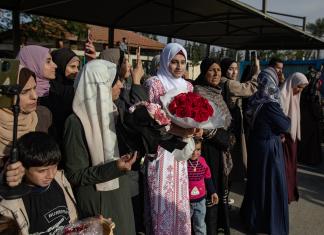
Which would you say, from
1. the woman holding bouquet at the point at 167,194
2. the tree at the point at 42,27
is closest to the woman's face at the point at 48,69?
the woman holding bouquet at the point at 167,194

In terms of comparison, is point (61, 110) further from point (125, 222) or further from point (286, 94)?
point (286, 94)

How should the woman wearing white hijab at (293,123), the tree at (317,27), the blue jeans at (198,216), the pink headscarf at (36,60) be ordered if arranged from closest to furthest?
the pink headscarf at (36,60)
the blue jeans at (198,216)
the woman wearing white hijab at (293,123)
the tree at (317,27)

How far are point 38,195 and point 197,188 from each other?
1.61 m

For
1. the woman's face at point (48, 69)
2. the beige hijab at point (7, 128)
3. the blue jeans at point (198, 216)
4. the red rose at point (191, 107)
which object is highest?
the woman's face at point (48, 69)

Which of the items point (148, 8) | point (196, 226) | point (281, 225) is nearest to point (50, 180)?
point (196, 226)

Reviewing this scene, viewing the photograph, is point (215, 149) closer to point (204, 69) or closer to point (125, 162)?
point (204, 69)

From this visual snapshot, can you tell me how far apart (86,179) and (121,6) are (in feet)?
13.8

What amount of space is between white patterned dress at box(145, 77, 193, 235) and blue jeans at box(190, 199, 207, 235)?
24 centimetres

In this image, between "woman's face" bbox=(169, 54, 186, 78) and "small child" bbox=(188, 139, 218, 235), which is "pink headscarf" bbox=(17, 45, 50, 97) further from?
"small child" bbox=(188, 139, 218, 235)

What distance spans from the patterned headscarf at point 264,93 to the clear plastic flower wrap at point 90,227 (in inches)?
95.4

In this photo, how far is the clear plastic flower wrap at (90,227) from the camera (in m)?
1.89

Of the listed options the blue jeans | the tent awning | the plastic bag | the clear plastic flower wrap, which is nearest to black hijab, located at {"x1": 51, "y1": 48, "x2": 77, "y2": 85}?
the plastic bag

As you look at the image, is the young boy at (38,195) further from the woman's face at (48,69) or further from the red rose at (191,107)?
the woman's face at (48,69)

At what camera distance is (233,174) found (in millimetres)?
4539
